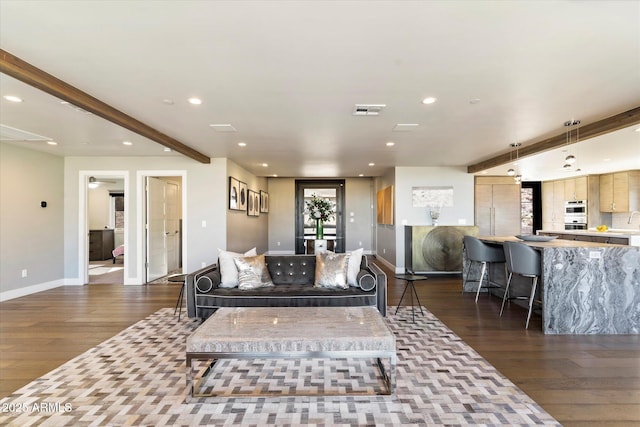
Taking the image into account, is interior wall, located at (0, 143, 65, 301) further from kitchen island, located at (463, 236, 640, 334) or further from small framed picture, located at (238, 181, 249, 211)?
kitchen island, located at (463, 236, 640, 334)

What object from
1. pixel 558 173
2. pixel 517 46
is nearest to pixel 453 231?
pixel 558 173

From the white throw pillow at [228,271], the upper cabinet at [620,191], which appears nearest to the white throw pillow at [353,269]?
the white throw pillow at [228,271]

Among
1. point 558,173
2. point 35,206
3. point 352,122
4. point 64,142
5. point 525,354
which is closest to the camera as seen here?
point 525,354

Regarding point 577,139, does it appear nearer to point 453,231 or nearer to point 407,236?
point 453,231

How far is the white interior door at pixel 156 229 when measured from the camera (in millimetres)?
6352

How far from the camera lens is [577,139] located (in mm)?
4434

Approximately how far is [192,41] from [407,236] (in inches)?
237

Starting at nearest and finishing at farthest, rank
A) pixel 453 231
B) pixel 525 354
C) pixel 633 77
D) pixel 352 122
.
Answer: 1. pixel 633 77
2. pixel 525 354
3. pixel 352 122
4. pixel 453 231

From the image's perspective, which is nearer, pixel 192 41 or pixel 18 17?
pixel 18 17

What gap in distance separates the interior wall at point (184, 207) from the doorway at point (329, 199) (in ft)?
14.7

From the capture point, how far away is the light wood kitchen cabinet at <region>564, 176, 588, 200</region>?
8.60m

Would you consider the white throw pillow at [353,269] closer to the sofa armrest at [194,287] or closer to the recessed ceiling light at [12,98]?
the sofa armrest at [194,287]

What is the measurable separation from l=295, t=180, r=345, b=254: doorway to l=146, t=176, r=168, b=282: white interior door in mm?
4381

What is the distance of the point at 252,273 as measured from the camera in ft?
12.8
